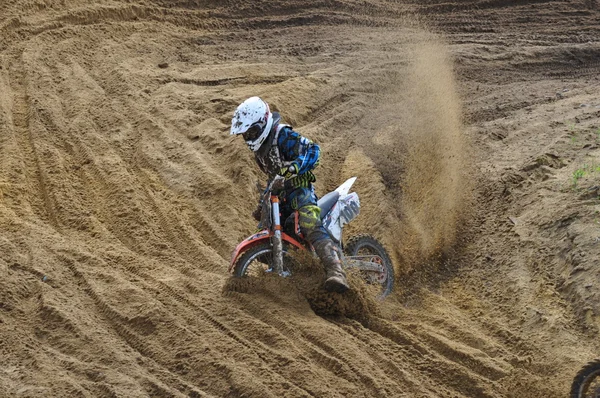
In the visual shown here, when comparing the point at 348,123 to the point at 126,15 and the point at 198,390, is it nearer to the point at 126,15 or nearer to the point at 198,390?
the point at 126,15

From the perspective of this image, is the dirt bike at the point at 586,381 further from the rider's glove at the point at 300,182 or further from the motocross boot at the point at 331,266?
the rider's glove at the point at 300,182

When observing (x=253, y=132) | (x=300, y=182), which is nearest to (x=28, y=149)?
(x=253, y=132)

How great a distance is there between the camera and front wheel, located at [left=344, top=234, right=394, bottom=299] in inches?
321

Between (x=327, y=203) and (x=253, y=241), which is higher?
(x=327, y=203)

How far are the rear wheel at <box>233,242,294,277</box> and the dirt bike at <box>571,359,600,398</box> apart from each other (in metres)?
2.92

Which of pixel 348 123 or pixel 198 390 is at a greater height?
pixel 348 123

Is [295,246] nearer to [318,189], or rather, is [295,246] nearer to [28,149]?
[318,189]

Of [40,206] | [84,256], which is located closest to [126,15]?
[40,206]

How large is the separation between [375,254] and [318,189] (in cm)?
207

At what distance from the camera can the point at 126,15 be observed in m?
14.6

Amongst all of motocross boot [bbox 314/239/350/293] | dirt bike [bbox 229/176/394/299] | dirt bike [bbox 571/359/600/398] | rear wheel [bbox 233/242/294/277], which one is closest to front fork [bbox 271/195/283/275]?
dirt bike [bbox 229/176/394/299]

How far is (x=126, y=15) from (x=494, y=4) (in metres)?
8.00

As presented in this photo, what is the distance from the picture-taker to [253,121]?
283 inches

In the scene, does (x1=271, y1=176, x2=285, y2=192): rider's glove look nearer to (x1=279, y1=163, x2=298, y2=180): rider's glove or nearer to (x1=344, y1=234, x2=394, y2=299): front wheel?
(x1=279, y1=163, x2=298, y2=180): rider's glove
